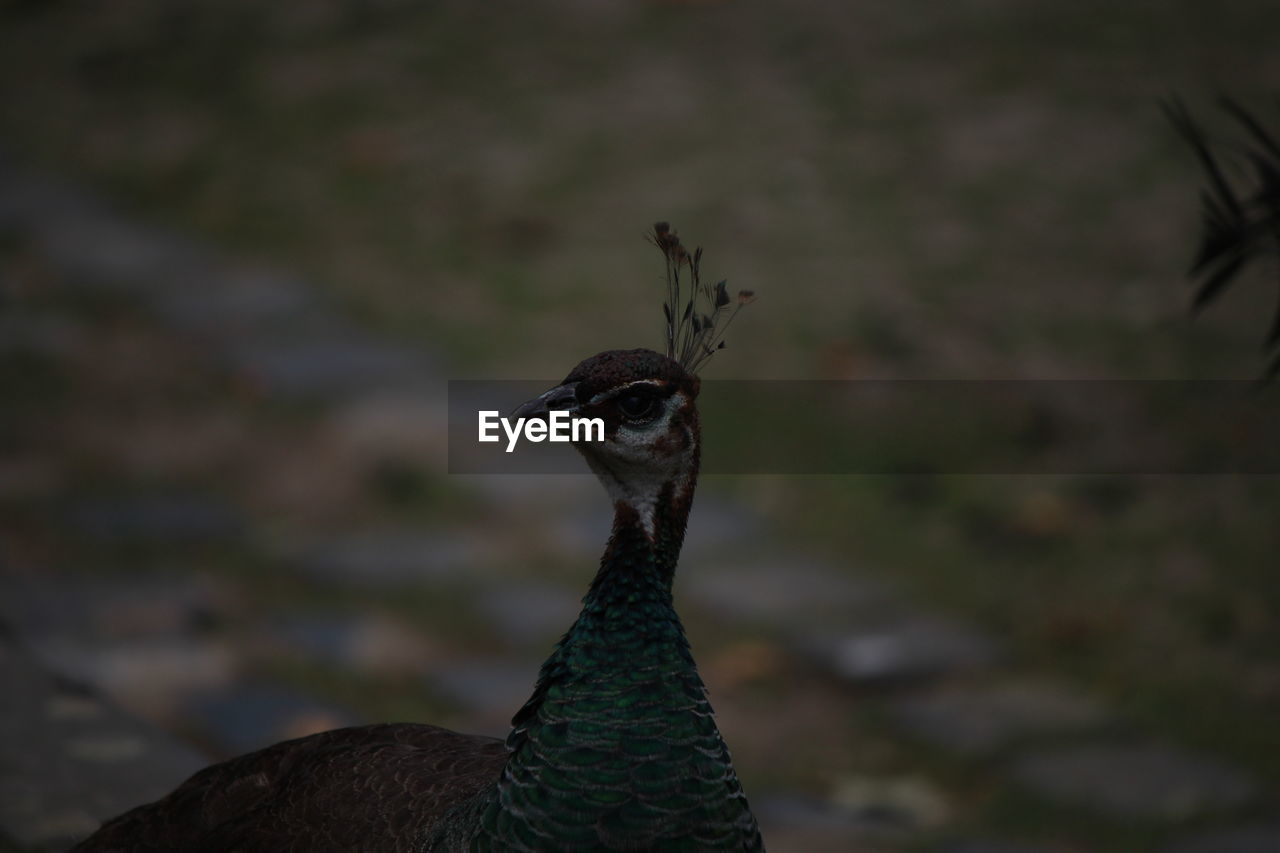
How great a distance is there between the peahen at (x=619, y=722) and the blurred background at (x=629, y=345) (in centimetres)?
118

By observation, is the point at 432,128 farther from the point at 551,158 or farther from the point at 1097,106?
the point at 1097,106

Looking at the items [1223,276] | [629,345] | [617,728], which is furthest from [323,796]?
[629,345]

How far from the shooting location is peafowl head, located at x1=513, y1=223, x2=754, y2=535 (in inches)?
96.3

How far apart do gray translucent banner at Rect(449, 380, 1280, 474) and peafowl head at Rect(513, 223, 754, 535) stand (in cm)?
279

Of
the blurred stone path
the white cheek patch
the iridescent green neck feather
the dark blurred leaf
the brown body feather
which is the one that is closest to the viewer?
the iridescent green neck feather

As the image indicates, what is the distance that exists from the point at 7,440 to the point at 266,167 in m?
2.21

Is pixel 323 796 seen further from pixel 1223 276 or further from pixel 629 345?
pixel 629 345

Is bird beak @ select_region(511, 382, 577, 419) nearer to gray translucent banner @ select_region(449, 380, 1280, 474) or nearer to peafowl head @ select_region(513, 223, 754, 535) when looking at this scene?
peafowl head @ select_region(513, 223, 754, 535)

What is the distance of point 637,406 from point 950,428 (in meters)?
3.23

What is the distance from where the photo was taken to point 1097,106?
7215 millimetres

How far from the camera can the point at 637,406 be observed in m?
2.46

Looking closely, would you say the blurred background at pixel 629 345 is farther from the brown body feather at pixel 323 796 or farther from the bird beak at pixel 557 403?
the bird beak at pixel 557 403

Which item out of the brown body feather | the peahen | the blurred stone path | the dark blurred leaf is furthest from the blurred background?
the dark blurred leaf

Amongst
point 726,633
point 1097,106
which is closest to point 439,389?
point 726,633
